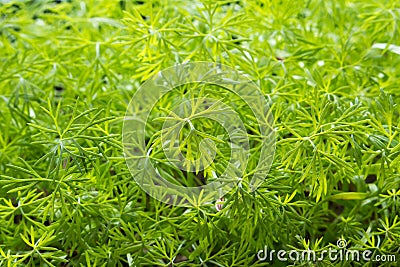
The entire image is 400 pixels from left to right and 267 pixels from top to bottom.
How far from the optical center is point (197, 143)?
61 cm

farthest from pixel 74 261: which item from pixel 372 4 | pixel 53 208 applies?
pixel 372 4

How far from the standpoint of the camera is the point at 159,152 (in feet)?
2.17

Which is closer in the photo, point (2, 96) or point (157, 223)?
point (157, 223)

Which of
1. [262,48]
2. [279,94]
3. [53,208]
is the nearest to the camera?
[53,208]

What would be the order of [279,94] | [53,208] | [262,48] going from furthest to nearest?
[262,48] < [279,94] < [53,208]

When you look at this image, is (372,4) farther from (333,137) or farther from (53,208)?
(53,208)

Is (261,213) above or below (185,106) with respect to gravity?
below

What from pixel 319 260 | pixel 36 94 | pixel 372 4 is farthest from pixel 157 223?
pixel 372 4

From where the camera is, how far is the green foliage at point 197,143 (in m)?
0.63

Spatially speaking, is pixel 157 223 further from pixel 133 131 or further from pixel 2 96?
pixel 2 96

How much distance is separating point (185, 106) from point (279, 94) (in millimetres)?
156

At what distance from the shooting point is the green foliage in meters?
0.63

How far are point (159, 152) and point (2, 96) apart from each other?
302mm

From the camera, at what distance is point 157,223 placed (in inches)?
26.0
